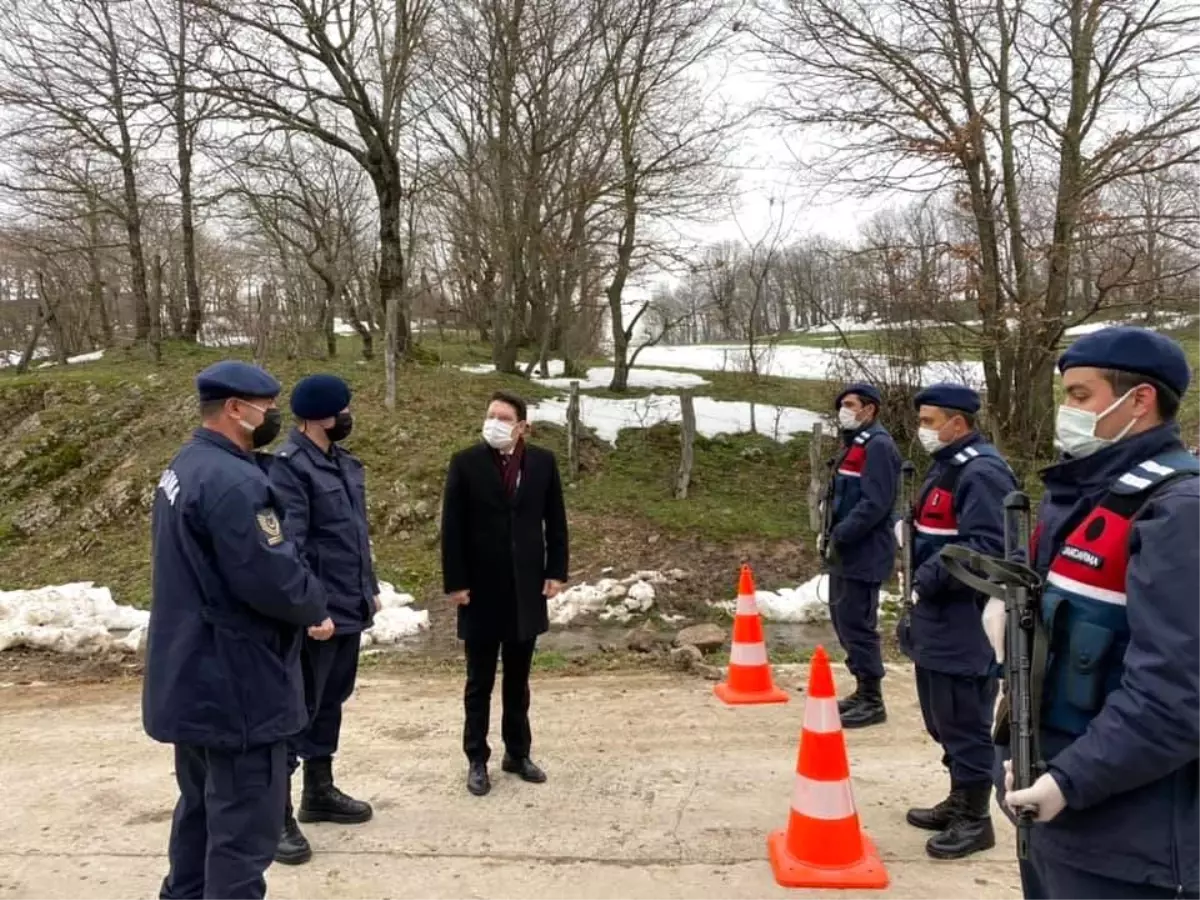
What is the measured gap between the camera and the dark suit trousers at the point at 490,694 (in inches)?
178

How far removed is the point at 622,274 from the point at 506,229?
238 centimetres

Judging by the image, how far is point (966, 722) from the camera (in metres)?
3.82

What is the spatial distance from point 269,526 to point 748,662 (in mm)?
3950

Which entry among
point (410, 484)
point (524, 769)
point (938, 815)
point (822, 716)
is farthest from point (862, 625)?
point (410, 484)

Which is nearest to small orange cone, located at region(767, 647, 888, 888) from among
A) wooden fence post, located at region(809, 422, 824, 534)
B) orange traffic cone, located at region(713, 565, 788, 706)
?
orange traffic cone, located at region(713, 565, 788, 706)

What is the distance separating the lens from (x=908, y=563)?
4219mm

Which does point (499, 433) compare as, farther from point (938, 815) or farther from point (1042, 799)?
point (1042, 799)

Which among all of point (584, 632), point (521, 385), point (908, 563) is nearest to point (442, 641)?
point (584, 632)

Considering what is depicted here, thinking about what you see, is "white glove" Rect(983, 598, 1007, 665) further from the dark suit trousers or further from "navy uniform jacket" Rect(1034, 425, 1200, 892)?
the dark suit trousers

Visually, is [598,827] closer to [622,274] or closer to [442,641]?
[442,641]

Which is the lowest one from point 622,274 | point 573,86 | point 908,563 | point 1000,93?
point 908,563

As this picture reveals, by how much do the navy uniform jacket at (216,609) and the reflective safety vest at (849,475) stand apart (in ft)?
12.3

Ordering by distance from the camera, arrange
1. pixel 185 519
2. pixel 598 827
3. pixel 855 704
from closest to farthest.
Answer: pixel 185 519, pixel 598 827, pixel 855 704

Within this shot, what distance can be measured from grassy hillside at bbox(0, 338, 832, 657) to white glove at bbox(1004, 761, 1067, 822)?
7047mm
